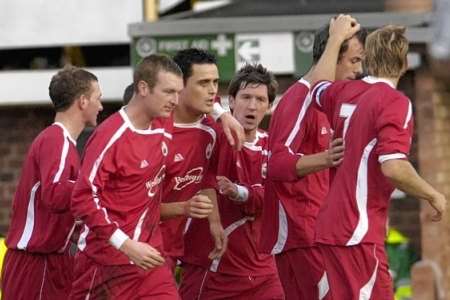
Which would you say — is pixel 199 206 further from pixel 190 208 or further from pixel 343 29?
pixel 343 29

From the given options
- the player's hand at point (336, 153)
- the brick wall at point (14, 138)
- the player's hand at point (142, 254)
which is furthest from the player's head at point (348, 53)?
the brick wall at point (14, 138)

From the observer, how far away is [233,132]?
940 cm

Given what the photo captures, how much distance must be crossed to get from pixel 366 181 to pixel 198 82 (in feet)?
5.30

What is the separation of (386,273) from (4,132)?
7.77m

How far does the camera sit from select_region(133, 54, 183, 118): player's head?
8.89 m

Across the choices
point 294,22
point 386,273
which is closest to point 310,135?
point 386,273

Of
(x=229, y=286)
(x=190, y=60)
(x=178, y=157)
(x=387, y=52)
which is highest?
(x=387, y=52)

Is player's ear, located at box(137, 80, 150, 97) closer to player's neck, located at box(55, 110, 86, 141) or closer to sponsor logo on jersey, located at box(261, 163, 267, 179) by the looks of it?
player's neck, located at box(55, 110, 86, 141)

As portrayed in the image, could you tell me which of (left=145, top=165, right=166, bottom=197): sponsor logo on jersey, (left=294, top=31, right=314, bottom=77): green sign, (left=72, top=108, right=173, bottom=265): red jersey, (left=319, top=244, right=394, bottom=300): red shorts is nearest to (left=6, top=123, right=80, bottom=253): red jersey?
(left=72, top=108, right=173, bottom=265): red jersey

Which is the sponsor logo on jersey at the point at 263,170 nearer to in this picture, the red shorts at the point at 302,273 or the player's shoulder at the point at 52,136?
the red shorts at the point at 302,273

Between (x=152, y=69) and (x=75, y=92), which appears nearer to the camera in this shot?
(x=152, y=69)

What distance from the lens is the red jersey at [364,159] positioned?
27.2 feet

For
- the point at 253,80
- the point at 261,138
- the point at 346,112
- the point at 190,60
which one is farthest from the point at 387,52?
the point at 261,138

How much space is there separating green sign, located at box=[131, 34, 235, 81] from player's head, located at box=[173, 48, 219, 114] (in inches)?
171
